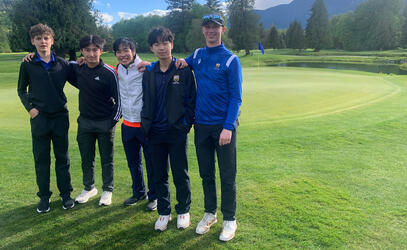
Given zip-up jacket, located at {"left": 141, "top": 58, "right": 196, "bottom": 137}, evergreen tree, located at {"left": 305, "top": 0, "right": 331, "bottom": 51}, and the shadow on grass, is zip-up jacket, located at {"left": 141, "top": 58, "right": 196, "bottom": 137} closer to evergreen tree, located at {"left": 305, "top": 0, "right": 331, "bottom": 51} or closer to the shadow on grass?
the shadow on grass

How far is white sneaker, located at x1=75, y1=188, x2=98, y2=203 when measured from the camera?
376cm

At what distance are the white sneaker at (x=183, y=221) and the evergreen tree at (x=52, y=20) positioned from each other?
33020mm

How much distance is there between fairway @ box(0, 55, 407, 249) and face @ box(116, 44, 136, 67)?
181 cm

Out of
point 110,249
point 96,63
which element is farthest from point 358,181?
point 96,63

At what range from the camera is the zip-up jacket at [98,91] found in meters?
3.60

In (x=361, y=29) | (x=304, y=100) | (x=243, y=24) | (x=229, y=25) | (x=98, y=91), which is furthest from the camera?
(x=361, y=29)

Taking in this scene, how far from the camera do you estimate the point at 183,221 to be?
3.24m

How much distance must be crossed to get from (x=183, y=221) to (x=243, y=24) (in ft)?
197

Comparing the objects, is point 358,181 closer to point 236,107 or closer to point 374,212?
point 374,212

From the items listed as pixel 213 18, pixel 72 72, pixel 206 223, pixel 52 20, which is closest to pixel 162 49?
pixel 213 18

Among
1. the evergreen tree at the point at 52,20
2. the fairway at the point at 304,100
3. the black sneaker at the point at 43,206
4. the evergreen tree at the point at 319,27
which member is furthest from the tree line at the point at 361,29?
the black sneaker at the point at 43,206

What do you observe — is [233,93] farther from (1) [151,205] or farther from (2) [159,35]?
(1) [151,205]

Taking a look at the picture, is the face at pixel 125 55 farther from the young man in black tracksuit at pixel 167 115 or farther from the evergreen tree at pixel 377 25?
the evergreen tree at pixel 377 25

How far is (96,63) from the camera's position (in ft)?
11.9
